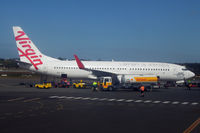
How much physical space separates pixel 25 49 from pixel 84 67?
12037 millimetres

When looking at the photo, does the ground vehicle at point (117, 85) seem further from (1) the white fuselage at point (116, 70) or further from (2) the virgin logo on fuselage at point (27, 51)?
(2) the virgin logo on fuselage at point (27, 51)

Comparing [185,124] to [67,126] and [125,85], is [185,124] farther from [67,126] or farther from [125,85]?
[125,85]

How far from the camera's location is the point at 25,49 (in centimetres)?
4528

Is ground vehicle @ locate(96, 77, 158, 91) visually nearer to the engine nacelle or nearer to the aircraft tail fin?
the engine nacelle

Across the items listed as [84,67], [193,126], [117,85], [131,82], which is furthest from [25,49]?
→ [193,126]

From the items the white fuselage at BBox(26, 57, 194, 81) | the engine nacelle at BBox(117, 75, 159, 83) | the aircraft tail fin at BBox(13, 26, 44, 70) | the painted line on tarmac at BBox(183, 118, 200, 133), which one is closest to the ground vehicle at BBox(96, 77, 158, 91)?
the engine nacelle at BBox(117, 75, 159, 83)

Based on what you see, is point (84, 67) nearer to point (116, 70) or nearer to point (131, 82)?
point (116, 70)

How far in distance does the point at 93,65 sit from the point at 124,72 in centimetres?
626

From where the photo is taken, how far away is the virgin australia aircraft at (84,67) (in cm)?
4509

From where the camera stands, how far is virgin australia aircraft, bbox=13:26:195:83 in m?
45.1

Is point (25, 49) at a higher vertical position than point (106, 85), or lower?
higher

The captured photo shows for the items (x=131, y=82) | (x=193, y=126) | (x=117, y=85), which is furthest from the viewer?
(x=131, y=82)

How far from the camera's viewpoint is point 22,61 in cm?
4488

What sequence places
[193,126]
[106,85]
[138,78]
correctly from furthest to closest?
[138,78] → [106,85] → [193,126]
